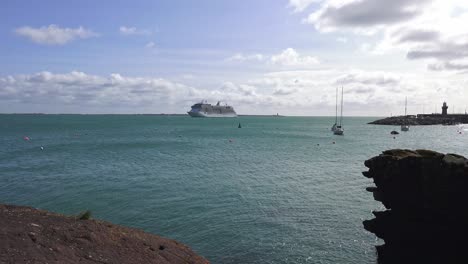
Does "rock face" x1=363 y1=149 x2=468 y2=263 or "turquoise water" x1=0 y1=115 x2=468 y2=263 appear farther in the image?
"turquoise water" x1=0 y1=115 x2=468 y2=263

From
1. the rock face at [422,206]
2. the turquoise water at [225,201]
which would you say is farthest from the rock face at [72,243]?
the rock face at [422,206]

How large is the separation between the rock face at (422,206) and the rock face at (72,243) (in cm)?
925

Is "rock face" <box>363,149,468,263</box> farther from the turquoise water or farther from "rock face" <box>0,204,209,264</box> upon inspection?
"rock face" <box>0,204,209,264</box>

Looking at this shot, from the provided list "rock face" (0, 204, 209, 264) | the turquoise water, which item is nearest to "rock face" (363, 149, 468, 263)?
the turquoise water

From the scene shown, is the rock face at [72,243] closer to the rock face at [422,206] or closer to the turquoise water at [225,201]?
the turquoise water at [225,201]

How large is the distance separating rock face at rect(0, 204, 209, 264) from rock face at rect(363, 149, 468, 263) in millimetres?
9250

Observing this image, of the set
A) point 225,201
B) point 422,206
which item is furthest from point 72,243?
point 225,201

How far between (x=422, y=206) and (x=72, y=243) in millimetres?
13945

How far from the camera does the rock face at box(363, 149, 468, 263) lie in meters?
15.3

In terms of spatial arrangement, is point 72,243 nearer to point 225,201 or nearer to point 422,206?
point 422,206

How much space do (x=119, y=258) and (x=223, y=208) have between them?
16.5m

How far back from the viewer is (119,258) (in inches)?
494

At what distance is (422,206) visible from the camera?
1656cm

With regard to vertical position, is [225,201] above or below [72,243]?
below
